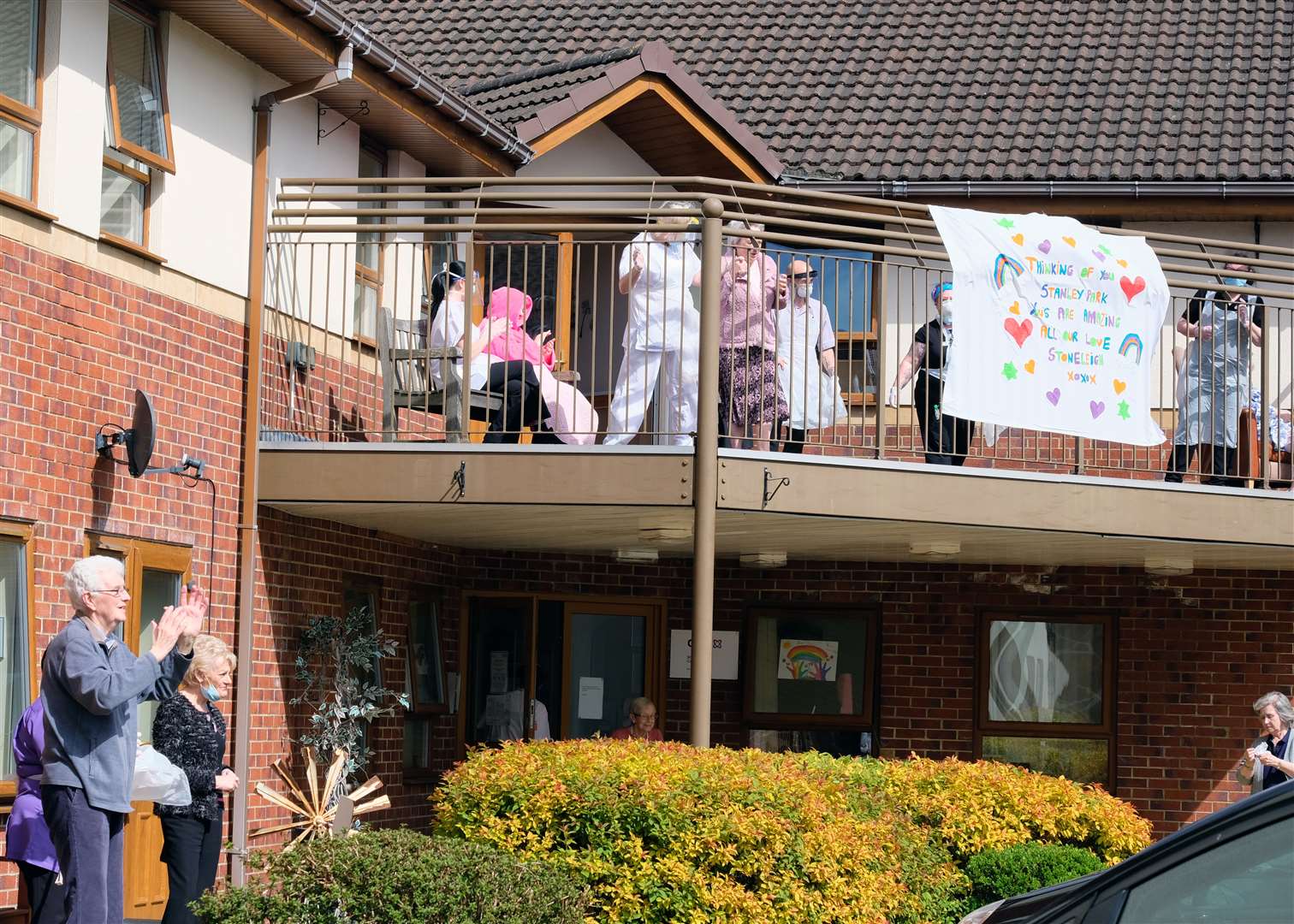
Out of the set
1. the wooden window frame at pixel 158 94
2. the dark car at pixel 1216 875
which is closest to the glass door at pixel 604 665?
the wooden window frame at pixel 158 94

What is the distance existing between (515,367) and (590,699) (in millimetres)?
4793

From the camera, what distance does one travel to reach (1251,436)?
12469mm

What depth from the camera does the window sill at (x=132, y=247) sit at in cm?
→ 978

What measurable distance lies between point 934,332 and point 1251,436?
241 centimetres

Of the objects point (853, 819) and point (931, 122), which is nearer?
point (853, 819)

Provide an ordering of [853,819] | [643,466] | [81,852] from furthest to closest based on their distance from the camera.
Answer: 1. [643,466]
2. [853,819]
3. [81,852]

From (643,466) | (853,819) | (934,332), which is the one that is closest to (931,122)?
(934,332)

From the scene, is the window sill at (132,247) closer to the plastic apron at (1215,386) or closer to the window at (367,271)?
the window at (367,271)

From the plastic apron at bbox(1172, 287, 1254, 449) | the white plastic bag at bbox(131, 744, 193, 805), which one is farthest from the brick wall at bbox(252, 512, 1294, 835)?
the white plastic bag at bbox(131, 744, 193, 805)

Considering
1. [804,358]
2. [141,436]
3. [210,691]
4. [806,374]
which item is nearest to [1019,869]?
[806,374]

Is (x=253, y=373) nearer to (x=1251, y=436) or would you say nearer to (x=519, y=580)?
(x=519, y=580)

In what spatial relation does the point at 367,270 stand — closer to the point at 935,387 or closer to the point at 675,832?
the point at 935,387

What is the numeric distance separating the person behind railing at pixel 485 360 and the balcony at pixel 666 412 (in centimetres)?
2

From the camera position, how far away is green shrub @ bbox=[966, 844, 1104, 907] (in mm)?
9938
